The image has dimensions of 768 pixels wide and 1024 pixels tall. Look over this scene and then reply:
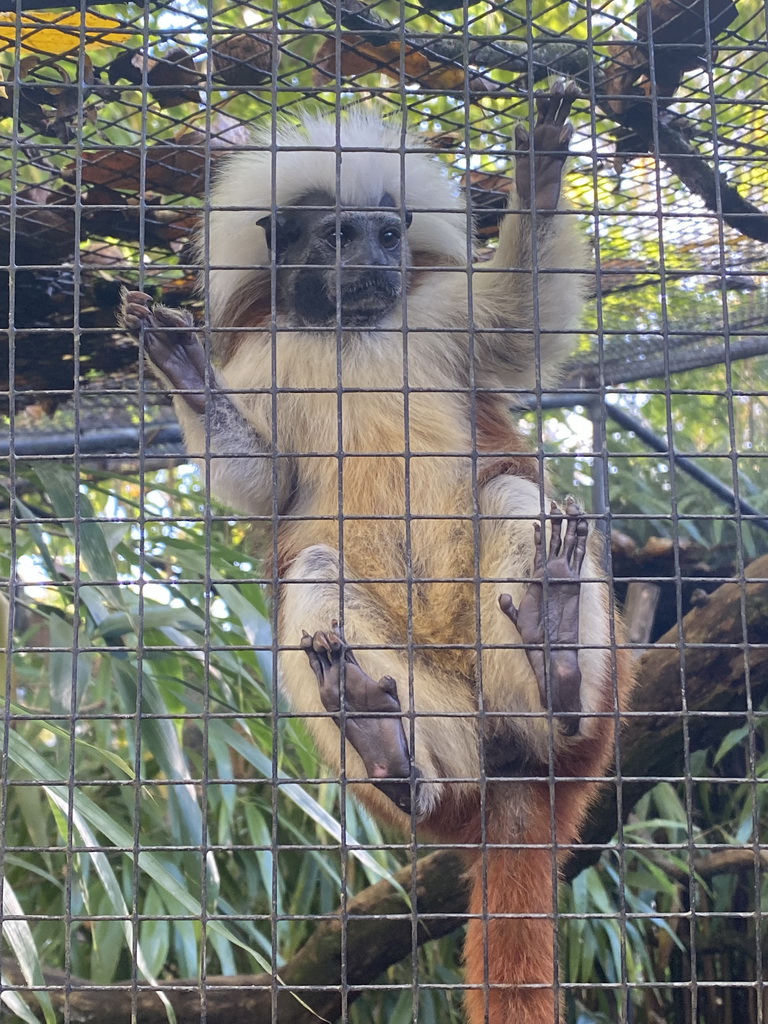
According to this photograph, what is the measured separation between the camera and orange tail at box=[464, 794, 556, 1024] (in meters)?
2.67

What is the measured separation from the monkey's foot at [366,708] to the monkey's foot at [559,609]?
37 cm

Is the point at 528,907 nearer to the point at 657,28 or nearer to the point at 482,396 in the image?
the point at 482,396

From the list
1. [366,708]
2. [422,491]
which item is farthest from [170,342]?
[366,708]

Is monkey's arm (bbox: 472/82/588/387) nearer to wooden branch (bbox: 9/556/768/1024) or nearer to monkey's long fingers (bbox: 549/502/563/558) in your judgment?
monkey's long fingers (bbox: 549/502/563/558)

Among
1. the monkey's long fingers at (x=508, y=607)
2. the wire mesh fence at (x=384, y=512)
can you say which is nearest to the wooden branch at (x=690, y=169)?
the wire mesh fence at (x=384, y=512)

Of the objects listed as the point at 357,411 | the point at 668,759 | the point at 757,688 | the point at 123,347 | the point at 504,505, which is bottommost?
the point at 668,759

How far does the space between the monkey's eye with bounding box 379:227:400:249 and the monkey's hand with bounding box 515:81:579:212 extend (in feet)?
2.16

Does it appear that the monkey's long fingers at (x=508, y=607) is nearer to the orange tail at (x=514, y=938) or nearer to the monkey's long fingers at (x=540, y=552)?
the monkey's long fingers at (x=540, y=552)

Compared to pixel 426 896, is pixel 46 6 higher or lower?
Answer: higher

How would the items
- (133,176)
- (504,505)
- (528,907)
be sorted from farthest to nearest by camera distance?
(133,176), (504,505), (528,907)

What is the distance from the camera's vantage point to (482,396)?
3695mm

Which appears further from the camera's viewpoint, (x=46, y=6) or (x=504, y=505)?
(x=504, y=505)

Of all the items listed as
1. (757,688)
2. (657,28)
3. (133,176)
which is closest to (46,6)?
(133,176)

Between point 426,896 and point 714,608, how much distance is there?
1.56 meters
